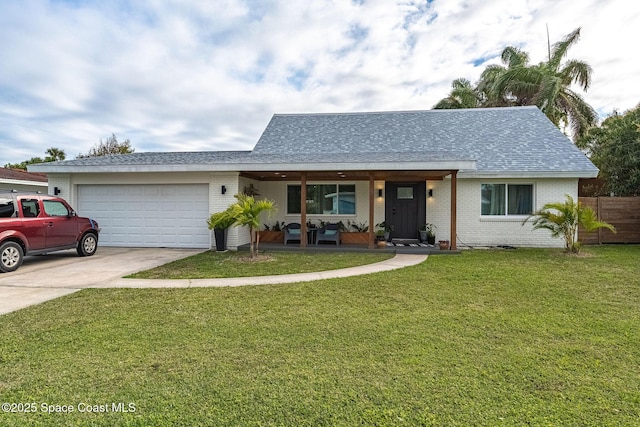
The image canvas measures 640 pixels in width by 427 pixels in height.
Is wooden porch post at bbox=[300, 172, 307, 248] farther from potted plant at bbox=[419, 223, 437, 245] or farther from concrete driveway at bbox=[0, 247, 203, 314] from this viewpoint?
potted plant at bbox=[419, 223, 437, 245]

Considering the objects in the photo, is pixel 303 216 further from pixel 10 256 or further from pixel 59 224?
pixel 10 256

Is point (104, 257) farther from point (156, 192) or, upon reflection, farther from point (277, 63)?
point (277, 63)

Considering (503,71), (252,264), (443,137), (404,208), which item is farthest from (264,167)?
(503,71)

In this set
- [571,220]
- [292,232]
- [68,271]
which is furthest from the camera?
[292,232]

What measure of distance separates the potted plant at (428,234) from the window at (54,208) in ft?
37.2

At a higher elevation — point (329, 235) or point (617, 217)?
point (617, 217)

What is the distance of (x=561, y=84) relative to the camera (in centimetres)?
1902

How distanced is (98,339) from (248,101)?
1760 centimetres

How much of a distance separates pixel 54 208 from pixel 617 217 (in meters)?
18.6

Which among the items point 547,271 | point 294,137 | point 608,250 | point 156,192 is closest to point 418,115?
point 294,137

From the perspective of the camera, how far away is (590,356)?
3387 mm

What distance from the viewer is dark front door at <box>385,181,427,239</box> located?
12.7 meters

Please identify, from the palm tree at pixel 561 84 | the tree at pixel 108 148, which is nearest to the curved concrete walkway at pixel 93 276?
the palm tree at pixel 561 84

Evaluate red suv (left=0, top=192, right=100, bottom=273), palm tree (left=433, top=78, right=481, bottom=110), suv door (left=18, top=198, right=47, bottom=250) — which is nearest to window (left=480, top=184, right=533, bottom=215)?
red suv (left=0, top=192, right=100, bottom=273)
